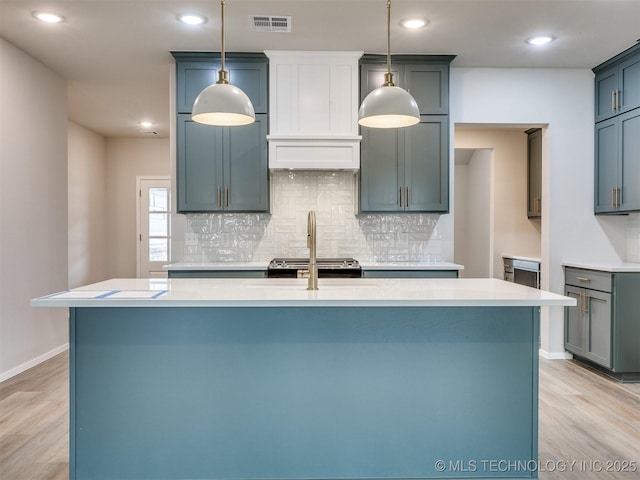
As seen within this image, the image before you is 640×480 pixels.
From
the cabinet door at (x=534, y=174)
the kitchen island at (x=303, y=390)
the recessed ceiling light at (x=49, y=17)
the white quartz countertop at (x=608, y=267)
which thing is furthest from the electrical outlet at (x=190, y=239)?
the cabinet door at (x=534, y=174)

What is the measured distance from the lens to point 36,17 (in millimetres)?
3361

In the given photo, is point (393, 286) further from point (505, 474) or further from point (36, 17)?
point (36, 17)

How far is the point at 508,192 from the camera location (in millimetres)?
6094

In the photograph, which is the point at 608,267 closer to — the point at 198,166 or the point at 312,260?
the point at 312,260

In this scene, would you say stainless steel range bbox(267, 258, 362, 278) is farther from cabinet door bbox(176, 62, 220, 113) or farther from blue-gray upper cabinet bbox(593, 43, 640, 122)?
blue-gray upper cabinet bbox(593, 43, 640, 122)

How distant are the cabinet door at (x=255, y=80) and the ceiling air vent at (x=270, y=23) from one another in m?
0.55

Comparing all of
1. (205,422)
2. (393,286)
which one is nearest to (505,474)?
(393,286)

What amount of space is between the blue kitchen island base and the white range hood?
2.16m

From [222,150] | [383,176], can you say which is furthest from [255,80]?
[383,176]

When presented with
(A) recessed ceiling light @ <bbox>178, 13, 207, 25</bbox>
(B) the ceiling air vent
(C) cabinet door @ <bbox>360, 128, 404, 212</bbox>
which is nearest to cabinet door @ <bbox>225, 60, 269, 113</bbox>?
(B) the ceiling air vent

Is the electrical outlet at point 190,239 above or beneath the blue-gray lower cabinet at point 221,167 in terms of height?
beneath

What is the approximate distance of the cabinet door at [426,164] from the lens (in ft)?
13.9

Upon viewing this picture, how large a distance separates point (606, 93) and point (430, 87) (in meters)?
1.60

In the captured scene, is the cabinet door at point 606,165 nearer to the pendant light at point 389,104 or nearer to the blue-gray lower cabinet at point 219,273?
the pendant light at point 389,104
